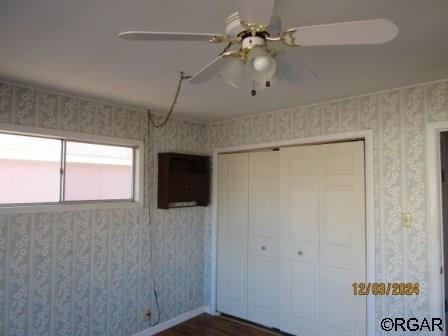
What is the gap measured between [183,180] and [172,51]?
1975 mm

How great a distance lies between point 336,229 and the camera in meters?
3.11

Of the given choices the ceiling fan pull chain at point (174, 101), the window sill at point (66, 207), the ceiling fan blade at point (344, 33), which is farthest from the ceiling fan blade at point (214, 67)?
the window sill at point (66, 207)

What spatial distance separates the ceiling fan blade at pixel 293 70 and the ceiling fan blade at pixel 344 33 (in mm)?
122

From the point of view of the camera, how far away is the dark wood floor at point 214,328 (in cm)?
356

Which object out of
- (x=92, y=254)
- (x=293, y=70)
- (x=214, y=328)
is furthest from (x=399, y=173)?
(x=92, y=254)

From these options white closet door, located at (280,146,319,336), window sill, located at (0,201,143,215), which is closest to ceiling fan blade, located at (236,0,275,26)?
white closet door, located at (280,146,319,336)

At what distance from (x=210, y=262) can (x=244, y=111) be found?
2.00m

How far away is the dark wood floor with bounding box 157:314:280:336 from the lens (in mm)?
3559

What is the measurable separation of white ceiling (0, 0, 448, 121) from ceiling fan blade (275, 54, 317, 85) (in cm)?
31

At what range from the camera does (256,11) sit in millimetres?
1021

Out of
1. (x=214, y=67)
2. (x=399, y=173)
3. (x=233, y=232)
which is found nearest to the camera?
(x=214, y=67)

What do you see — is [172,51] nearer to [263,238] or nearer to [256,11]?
[256,11]

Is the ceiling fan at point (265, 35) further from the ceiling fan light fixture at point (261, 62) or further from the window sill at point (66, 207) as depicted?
the window sill at point (66, 207)

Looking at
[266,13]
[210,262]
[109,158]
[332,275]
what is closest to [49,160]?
[109,158]
